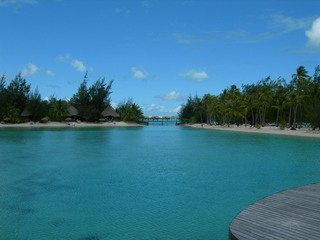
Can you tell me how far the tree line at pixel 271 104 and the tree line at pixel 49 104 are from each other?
18961mm

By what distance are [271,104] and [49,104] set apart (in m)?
48.2

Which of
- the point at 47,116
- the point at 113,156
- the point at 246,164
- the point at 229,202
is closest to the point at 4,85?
the point at 47,116

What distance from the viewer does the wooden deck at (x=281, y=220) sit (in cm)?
494

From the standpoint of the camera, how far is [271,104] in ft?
191

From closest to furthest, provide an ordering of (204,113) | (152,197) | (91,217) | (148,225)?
(148,225) → (91,217) → (152,197) → (204,113)

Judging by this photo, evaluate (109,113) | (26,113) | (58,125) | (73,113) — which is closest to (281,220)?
(58,125)

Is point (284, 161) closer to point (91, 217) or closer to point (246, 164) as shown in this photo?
point (246, 164)

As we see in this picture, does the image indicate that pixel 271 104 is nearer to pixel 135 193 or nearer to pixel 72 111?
pixel 72 111

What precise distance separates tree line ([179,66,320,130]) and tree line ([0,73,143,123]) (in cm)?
1896

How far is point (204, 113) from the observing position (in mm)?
80500

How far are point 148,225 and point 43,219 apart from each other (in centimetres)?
278

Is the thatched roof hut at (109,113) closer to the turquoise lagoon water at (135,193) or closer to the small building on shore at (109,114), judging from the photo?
the small building on shore at (109,114)

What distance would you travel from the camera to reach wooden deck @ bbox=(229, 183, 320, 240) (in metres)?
4.94

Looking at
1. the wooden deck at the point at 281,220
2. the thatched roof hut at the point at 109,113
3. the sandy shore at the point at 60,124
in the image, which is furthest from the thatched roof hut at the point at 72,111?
the wooden deck at the point at 281,220
